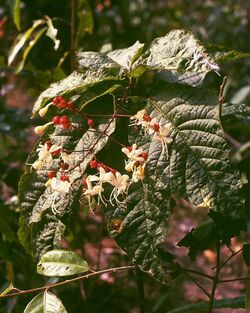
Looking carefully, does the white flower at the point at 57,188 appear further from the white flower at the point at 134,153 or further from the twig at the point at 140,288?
the twig at the point at 140,288

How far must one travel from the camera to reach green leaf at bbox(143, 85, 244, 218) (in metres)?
0.84

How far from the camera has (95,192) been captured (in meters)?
0.91

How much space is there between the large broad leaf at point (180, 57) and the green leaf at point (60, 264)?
357 mm

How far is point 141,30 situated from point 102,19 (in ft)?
0.87

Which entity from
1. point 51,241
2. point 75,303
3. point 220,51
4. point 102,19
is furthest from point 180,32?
point 102,19

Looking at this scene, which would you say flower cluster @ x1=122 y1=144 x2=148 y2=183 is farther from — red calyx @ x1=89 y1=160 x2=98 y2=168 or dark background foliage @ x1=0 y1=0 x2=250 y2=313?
dark background foliage @ x1=0 y1=0 x2=250 y2=313

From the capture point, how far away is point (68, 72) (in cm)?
176

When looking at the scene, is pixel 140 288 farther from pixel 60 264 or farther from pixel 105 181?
pixel 105 181

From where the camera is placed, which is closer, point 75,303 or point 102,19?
point 75,303

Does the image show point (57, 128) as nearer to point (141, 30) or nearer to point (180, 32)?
point (180, 32)

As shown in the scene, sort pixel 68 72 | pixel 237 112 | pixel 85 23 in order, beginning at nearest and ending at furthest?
pixel 237 112, pixel 85 23, pixel 68 72

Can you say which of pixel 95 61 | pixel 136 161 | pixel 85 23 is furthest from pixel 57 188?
pixel 85 23

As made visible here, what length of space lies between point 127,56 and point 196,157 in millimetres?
257

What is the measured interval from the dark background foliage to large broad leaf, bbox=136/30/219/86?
2.3 inches
